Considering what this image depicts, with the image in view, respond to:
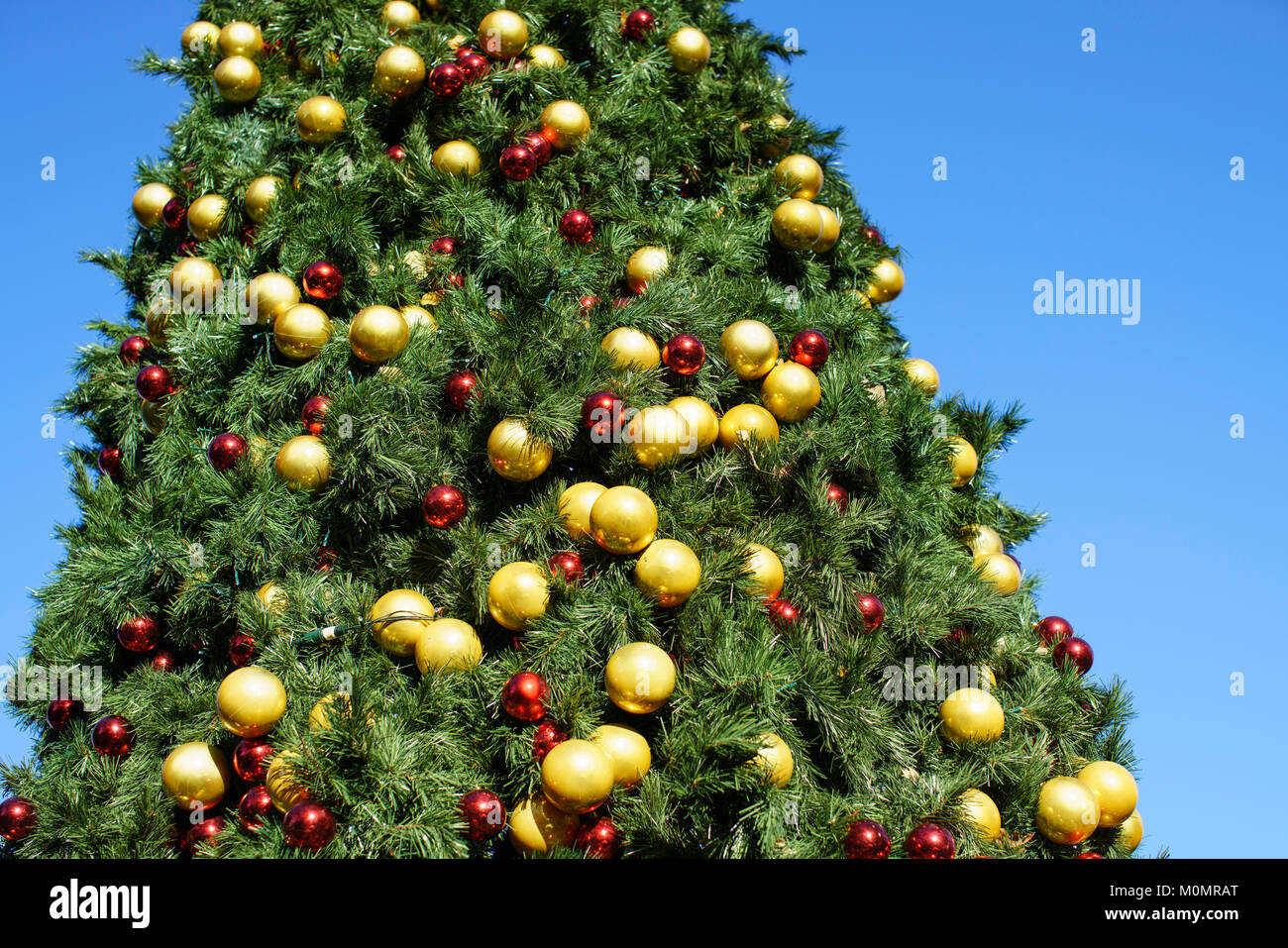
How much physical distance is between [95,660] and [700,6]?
10.8 ft

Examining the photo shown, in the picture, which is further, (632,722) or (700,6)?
(700,6)

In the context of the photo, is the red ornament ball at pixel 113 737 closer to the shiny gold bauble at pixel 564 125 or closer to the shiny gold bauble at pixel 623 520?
the shiny gold bauble at pixel 623 520

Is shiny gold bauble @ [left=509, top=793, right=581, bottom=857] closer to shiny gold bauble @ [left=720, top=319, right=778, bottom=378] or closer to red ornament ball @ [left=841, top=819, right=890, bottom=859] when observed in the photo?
red ornament ball @ [left=841, top=819, right=890, bottom=859]

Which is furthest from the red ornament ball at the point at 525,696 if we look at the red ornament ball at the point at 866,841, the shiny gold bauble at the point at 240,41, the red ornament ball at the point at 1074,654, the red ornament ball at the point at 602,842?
the shiny gold bauble at the point at 240,41

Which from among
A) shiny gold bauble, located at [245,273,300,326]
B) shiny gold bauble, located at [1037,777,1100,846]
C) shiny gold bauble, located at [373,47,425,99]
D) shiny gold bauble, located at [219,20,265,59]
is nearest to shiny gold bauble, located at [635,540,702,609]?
shiny gold bauble, located at [1037,777,1100,846]

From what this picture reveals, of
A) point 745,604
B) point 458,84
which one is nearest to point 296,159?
point 458,84

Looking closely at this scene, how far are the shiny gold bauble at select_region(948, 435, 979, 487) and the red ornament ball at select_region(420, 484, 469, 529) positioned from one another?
5.33ft

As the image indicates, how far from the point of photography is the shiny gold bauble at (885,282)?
12.2 ft

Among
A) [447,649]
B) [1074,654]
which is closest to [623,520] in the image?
[447,649]

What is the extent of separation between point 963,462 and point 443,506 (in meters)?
1.78

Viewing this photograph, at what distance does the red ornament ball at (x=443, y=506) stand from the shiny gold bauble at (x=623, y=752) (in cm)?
→ 74

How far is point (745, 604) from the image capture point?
2.55m

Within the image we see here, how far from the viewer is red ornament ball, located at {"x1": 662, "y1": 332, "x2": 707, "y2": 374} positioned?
2.84 meters
